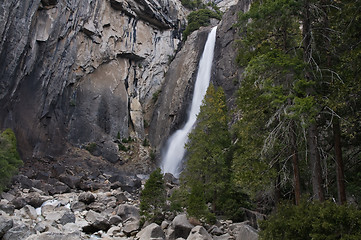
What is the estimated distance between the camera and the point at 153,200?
50.1 ft

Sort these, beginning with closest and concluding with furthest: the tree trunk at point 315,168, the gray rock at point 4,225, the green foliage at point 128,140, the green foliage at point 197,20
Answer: the tree trunk at point 315,168 → the gray rock at point 4,225 → the green foliage at point 128,140 → the green foliage at point 197,20

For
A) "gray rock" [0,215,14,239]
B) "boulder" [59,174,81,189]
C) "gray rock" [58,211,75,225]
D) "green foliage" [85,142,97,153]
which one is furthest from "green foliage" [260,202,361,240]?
"green foliage" [85,142,97,153]

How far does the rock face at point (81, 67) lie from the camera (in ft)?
103

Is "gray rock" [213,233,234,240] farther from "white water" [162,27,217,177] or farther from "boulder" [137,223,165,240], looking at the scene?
"white water" [162,27,217,177]

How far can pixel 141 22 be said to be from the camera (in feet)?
165

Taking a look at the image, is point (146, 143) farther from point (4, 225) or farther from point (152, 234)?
point (4, 225)

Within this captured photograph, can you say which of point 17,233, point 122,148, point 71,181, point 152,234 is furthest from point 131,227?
point 122,148

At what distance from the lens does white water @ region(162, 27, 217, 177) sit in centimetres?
3959

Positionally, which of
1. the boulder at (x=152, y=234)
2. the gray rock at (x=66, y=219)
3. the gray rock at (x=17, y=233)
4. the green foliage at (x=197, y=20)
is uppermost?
the green foliage at (x=197, y=20)

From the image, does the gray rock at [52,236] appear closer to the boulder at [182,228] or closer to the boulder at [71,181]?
the boulder at [182,228]

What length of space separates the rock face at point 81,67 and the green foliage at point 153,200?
21858mm

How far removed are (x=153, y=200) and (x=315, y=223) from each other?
10.4 meters

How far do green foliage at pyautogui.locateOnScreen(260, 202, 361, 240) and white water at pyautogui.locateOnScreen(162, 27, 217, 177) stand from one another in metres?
31.0

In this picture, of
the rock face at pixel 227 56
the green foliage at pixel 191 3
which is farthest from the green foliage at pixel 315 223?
the green foliage at pixel 191 3
